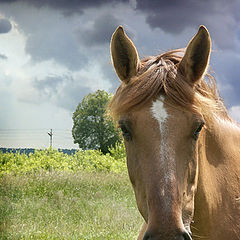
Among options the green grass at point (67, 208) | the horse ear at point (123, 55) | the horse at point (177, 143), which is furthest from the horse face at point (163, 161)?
the green grass at point (67, 208)

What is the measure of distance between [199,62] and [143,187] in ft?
2.99

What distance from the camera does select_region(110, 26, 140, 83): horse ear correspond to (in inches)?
97.7

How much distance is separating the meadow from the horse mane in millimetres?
4535

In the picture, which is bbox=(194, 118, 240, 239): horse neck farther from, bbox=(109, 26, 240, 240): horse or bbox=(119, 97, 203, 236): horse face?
bbox=(119, 97, 203, 236): horse face

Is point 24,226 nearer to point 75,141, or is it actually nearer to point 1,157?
point 1,157

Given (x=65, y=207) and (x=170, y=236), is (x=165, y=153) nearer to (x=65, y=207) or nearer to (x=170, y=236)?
(x=170, y=236)

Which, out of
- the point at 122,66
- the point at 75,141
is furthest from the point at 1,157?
the point at 75,141

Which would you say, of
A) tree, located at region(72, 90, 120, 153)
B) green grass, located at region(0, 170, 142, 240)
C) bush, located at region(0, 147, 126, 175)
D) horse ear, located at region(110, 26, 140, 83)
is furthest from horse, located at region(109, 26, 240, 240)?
tree, located at region(72, 90, 120, 153)

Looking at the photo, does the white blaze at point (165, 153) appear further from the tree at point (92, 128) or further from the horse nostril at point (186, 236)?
the tree at point (92, 128)

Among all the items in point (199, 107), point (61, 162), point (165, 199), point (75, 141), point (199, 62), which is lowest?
point (165, 199)

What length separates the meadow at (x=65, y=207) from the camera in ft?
23.4

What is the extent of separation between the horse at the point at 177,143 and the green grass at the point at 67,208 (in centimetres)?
411

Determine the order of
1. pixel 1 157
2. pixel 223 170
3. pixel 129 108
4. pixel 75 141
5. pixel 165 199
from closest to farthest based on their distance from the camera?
pixel 165 199
pixel 129 108
pixel 223 170
pixel 1 157
pixel 75 141

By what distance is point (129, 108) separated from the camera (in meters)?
2.34
